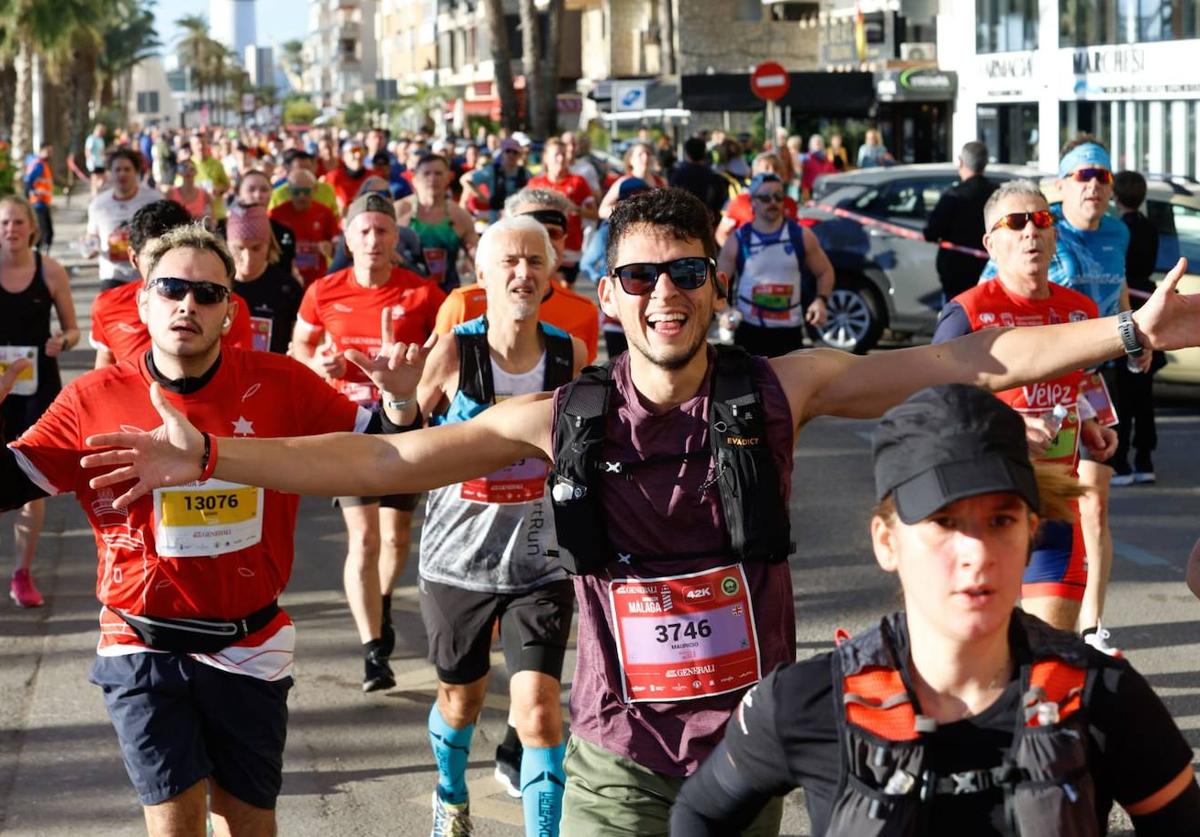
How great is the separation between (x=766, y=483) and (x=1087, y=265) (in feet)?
15.8

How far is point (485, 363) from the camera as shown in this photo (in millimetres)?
5707

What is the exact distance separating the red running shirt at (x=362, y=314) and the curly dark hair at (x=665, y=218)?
3.95m

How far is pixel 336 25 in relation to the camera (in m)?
176

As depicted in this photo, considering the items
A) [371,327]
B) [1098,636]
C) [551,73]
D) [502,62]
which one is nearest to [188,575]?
[371,327]

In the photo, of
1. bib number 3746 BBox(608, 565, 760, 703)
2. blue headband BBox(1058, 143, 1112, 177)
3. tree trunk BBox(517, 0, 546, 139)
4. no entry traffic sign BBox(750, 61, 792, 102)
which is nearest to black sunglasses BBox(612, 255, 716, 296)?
bib number 3746 BBox(608, 565, 760, 703)

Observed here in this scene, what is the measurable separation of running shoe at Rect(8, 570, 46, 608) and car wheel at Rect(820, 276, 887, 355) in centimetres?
883

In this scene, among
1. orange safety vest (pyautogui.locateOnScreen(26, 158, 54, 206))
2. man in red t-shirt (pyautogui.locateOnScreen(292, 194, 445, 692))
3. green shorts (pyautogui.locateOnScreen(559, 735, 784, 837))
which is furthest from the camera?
orange safety vest (pyautogui.locateOnScreen(26, 158, 54, 206))

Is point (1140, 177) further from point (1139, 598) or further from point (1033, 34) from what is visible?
point (1033, 34)

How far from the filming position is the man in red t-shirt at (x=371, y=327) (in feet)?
24.4

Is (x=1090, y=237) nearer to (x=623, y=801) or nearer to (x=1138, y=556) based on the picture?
(x=1138, y=556)

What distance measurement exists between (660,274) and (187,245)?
1454 mm

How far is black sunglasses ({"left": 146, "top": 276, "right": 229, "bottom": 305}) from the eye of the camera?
4.66 m

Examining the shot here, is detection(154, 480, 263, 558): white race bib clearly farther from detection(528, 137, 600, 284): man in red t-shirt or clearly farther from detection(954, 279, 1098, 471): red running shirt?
detection(528, 137, 600, 284): man in red t-shirt

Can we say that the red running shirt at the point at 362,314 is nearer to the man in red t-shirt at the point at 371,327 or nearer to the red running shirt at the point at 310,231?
Result: the man in red t-shirt at the point at 371,327
